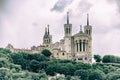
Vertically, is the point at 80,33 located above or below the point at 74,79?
above

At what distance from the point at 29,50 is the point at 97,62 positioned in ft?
18.0

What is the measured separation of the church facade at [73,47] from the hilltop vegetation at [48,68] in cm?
121

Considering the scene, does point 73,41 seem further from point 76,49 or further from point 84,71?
point 84,71

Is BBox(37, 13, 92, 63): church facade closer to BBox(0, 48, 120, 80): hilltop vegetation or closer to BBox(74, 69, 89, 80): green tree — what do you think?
BBox(0, 48, 120, 80): hilltop vegetation

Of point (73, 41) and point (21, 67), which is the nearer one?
point (21, 67)

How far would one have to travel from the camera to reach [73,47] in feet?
214

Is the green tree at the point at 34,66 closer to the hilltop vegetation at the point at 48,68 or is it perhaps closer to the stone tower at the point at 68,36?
the hilltop vegetation at the point at 48,68

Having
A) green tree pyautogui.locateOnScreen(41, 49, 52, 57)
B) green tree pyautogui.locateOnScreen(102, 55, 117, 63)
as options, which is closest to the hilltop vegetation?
green tree pyautogui.locateOnScreen(41, 49, 52, 57)

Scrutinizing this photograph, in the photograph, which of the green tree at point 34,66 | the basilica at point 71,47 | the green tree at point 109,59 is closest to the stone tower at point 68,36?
the basilica at point 71,47

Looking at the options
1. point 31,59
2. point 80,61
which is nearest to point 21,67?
point 31,59

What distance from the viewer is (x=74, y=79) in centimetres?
5938

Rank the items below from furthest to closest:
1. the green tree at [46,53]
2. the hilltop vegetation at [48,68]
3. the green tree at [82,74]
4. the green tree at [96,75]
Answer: the green tree at [46,53], the green tree at [82,74], the green tree at [96,75], the hilltop vegetation at [48,68]

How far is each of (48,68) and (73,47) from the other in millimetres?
5207

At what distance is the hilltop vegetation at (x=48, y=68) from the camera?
59.4 m
